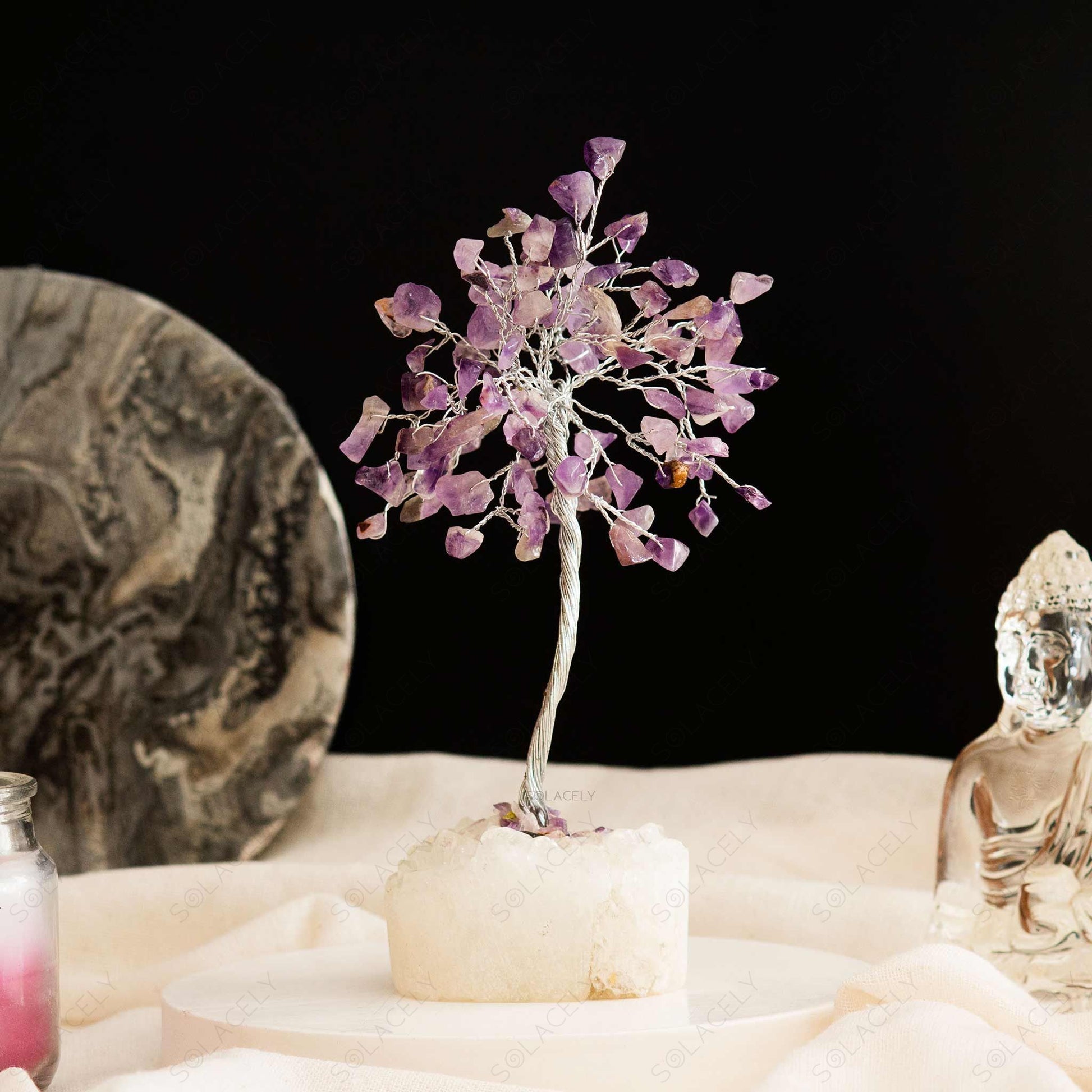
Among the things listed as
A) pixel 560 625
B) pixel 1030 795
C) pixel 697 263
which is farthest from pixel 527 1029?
pixel 697 263

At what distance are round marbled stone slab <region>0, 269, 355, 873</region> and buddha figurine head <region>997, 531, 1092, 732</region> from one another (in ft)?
3.01

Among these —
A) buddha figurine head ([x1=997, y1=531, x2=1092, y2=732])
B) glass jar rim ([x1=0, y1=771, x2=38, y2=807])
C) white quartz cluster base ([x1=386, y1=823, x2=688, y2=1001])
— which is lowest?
white quartz cluster base ([x1=386, y1=823, x2=688, y2=1001])

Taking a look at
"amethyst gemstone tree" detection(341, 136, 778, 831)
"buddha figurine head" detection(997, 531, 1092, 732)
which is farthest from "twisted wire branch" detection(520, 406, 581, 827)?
"buddha figurine head" detection(997, 531, 1092, 732)

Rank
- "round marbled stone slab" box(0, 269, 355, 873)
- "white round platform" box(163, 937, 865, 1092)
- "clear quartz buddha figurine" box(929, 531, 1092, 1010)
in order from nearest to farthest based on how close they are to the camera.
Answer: "white round platform" box(163, 937, 865, 1092), "clear quartz buddha figurine" box(929, 531, 1092, 1010), "round marbled stone slab" box(0, 269, 355, 873)

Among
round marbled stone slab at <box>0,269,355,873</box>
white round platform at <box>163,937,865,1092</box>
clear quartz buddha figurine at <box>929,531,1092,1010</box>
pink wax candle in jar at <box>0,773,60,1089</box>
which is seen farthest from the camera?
round marbled stone slab at <box>0,269,355,873</box>

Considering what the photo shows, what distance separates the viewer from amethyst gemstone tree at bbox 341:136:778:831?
35.3 inches

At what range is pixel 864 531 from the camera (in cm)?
186

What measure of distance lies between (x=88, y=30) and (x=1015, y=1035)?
6.09ft

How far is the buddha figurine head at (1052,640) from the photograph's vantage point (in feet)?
3.83

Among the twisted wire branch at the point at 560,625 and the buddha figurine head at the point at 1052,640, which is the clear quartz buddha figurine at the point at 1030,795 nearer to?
the buddha figurine head at the point at 1052,640

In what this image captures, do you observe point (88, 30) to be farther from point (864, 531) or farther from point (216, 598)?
point (864, 531)

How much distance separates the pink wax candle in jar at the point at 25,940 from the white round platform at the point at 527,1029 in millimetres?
86

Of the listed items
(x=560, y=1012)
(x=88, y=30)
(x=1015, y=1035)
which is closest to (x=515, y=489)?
(x=560, y=1012)

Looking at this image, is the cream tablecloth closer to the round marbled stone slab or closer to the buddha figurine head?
the round marbled stone slab
